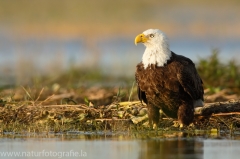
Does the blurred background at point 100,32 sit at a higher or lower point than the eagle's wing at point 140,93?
Result: higher

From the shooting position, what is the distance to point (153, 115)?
38.1ft

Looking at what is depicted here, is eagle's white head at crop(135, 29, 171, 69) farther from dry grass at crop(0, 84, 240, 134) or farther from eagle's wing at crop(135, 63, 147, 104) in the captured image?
dry grass at crop(0, 84, 240, 134)

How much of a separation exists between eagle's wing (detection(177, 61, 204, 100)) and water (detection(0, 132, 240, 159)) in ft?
2.72

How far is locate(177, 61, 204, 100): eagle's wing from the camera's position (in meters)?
11.3

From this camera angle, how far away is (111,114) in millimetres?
11914

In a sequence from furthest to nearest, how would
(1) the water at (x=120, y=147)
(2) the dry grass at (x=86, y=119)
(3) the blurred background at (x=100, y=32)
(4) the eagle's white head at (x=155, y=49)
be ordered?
1. (3) the blurred background at (x=100, y=32)
2. (4) the eagle's white head at (x=155, y=49)
3. (2) the dry grass at (x=86, y=119)
4. (1) the water at (x=120, y=147)

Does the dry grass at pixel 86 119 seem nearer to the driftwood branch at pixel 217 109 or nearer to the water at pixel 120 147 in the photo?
the driftwood branch at pixel 217 109

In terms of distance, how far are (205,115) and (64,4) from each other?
28474mm

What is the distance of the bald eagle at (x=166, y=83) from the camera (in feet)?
37.0

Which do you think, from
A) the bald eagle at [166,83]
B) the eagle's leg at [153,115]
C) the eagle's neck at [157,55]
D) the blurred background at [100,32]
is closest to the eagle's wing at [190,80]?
the bald eagle at [166,83]

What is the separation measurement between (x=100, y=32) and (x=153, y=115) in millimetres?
19319

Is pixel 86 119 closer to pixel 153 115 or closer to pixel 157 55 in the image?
pixel 153 115

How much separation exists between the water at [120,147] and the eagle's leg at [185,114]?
1.85ft

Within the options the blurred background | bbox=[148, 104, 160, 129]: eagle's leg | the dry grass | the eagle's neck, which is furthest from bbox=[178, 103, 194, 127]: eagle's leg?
the blurred background
